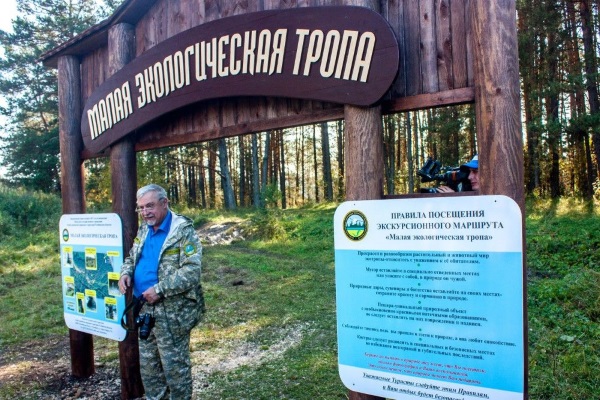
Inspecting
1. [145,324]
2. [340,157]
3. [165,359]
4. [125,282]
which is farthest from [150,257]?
[340,157]

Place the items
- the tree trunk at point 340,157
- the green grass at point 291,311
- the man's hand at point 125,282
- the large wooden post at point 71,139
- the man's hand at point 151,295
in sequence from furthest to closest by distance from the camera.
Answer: the tree trunk at point 340,157, the large wooden post at point 71,139, the green grass at point 291,311, the man's hand at point 125,282, the man's hand at point 151,295

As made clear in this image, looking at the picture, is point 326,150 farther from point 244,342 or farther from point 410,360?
point 410,360

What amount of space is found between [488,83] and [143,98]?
2.85m

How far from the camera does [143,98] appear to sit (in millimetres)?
3918

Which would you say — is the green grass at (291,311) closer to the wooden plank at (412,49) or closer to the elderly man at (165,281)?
the elderly man at (165,281)

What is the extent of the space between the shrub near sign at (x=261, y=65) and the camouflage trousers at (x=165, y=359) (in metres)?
1.72

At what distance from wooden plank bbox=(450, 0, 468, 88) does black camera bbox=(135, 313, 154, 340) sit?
8.42 feet

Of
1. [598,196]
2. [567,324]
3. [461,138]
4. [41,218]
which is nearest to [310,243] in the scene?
[567,324]

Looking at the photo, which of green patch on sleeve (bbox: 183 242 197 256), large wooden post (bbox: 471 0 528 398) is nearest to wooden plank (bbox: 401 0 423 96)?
large wooden post (bbox: 471 0 528 398)

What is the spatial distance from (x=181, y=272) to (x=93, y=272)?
→ 1.72 meters

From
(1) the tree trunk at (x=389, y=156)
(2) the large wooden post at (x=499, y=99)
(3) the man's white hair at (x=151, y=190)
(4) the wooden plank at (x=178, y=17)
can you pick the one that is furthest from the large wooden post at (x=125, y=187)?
(1) the tree trunk at (x=389, y=156)

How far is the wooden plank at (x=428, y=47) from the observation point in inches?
100

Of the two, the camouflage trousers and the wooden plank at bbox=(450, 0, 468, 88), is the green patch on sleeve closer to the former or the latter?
the camouflage trousers

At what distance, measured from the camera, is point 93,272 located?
4.38 m
